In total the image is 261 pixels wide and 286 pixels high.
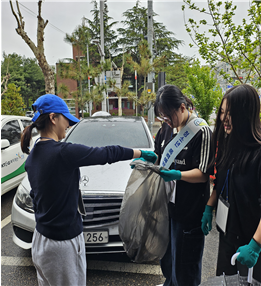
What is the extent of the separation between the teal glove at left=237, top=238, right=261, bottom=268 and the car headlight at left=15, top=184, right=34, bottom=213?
1.94 meters

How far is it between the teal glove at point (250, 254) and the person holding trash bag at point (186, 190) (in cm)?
48

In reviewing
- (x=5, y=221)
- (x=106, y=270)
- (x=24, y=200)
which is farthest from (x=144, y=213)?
(x=5, y=221)

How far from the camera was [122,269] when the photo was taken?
97.1 inches

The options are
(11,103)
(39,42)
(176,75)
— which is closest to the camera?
(39,42)

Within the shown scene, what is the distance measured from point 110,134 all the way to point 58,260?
2455 mm

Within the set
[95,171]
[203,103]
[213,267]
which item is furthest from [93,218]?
[203,103]

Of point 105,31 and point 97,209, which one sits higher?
point 105,31

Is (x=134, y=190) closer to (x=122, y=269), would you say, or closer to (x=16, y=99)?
(x=122, y=269)

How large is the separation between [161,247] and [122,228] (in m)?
0.33

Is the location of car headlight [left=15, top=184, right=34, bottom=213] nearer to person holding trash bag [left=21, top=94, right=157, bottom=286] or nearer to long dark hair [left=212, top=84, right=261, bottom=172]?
person holding trash bag [left=21, top=94, right=157, bottom=286]

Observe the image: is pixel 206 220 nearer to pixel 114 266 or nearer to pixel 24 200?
pixel 114 266

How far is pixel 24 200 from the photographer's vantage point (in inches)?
96.9

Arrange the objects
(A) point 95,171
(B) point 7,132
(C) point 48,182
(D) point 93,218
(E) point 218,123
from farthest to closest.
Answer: (B) point 7,132, (A) point 95,171, (D) point 93,218, (E) point 218,123, (C) point 48,182

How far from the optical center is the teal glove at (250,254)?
121 centimetres
